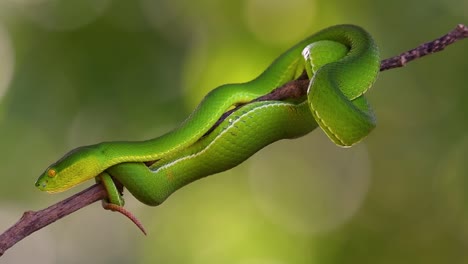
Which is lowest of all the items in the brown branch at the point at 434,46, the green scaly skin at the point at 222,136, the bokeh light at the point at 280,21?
the brown branch at the point at 434,46

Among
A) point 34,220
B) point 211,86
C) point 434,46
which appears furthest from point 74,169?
point 211,86

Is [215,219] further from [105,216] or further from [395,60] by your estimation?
[395,60]

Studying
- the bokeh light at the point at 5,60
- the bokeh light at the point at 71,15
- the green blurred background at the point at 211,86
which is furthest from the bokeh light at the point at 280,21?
the bokeh light at the point at 5,60

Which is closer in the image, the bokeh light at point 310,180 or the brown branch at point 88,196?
the brown branch at point 88,196

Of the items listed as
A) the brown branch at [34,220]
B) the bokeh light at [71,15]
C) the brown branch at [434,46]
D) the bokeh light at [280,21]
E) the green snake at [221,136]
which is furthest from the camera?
the bokeh light at [71,15]

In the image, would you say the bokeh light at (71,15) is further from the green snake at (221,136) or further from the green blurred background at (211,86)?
the green snake at (221,136)

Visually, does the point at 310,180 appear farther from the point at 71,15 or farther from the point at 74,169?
the point at 74,169

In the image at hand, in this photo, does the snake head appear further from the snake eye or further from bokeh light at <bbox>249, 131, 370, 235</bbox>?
bokeh light at <bbox>249, 131, 370, 235</bbox>

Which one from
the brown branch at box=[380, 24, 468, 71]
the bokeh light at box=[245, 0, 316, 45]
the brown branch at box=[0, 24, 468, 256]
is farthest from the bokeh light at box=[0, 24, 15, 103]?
the brown branch at box=[380, 24, 468, 71]

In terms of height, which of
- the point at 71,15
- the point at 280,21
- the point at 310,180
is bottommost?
the point at 310,180
